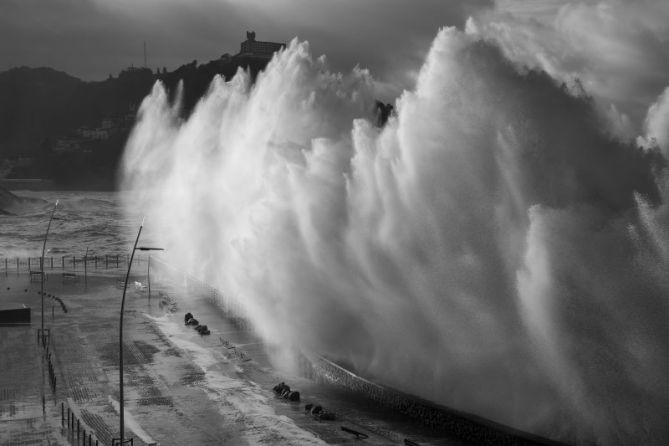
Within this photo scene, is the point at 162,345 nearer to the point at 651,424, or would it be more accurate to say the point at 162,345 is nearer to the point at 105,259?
the point at 651,424

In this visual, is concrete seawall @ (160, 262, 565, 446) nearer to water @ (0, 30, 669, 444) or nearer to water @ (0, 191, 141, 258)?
water @ (0, 30, 669, 444)

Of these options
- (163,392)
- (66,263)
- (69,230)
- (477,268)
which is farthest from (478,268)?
(69,230)

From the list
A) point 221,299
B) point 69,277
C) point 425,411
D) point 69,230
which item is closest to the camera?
point 425,411

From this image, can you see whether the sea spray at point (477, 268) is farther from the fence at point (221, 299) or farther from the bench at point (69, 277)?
the bench at point (69, 277)

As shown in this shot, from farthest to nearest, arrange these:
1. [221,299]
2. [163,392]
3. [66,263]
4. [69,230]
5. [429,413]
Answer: [69,230] < [66,263] < [221,299] < [163,392] < [429,413]

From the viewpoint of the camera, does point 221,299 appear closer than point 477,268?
No

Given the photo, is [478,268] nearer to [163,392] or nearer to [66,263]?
[163,392]
